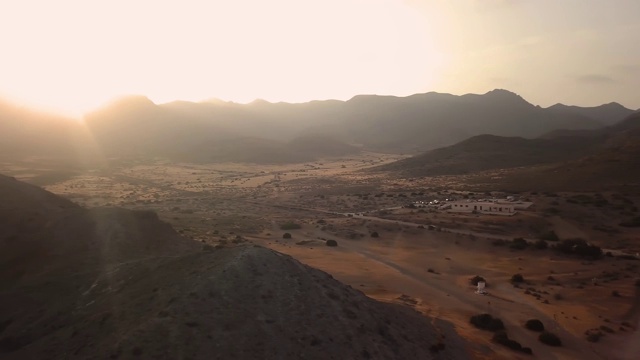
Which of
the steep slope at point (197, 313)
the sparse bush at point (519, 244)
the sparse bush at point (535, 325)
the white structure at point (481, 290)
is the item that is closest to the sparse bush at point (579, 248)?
the sparse bush at point (519, 244)

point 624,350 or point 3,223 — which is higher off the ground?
point 3,223

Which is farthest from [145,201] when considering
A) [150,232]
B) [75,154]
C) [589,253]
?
[75,154]

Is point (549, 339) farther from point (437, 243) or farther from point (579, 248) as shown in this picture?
point (437, 243)

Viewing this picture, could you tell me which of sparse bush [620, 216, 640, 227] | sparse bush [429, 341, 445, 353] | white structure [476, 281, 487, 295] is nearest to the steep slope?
sparse bush [429, 341, 445, 353]

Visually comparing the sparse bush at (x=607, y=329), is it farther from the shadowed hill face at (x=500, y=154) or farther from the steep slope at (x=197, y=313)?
the shadowed hill face at (x=500, y=154)

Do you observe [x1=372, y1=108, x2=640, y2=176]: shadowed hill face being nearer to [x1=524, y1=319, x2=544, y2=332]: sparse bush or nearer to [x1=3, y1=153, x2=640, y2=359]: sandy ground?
[x1=3, y1=153, x2=640, y2=359]: sandy ground

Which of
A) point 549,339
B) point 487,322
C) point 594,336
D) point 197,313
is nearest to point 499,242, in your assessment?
point 594,336

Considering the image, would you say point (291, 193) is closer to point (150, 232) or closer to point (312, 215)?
point (312, 215)
